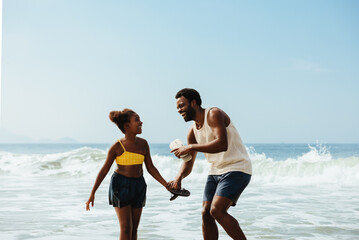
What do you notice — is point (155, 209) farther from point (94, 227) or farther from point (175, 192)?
point (175, 192)

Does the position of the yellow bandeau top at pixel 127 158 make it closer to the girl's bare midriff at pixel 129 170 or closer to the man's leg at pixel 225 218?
the girl's bare midriff at pixel 129 170

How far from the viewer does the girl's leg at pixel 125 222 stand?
3533mm

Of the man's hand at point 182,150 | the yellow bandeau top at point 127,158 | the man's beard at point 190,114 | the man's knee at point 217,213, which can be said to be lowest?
the man's knee at point 217,213

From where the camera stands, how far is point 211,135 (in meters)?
3.69

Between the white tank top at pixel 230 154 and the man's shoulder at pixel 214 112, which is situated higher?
the man's shoulder at pixel 214 112

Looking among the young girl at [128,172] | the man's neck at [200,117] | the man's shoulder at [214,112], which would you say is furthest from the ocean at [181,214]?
the man's shoulder at [214,112]

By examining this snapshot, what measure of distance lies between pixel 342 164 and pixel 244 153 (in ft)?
40.7

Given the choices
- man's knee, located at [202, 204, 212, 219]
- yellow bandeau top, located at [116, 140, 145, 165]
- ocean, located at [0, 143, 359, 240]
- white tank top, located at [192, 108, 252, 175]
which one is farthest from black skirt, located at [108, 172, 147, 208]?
ocean, located at [0, 143, 359, 240]

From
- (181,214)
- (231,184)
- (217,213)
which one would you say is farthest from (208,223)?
(181,214)

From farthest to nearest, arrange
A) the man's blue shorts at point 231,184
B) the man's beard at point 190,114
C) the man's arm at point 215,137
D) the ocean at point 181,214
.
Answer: the ocean at point 181,214
the man's beard at point 190,114
the man's blue shorts at point 231,184
the man's arm at point 215,137

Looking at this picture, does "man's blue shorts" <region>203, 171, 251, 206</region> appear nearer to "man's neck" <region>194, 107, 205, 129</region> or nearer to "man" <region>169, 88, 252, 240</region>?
"man" <region>169, 88, 252, 240</region>

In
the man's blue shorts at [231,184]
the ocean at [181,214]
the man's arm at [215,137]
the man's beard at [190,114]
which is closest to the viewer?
the man's arm at [215,137]

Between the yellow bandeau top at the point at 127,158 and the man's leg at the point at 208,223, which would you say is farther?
the man's leg at the point at 208,223

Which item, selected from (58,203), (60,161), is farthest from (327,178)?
(60,161)
